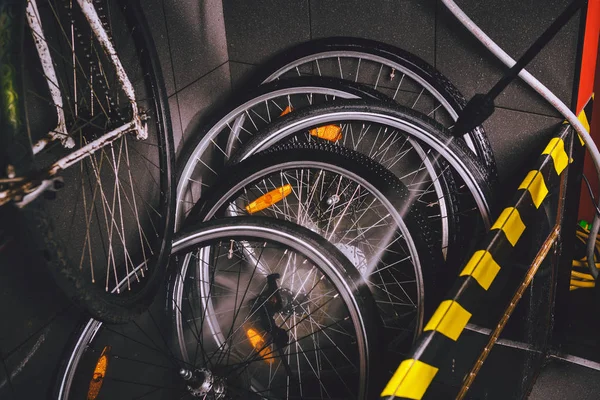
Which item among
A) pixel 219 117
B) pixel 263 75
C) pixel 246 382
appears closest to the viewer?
pixel 246 382

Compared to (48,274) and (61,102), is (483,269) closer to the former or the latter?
(48,274)

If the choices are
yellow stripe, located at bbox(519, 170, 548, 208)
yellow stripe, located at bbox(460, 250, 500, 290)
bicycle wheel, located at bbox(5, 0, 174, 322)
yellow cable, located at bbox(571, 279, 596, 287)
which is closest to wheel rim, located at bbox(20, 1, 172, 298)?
bicycle wheel, located at bbox(5, 0, 174, 322)

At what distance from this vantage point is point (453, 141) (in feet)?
7.88

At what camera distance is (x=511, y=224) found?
71.2 inches

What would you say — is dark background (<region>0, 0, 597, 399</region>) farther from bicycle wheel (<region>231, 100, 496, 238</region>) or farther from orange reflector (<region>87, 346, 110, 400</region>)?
bicycle wheel (<region>231, 100, 496, 238</region>)

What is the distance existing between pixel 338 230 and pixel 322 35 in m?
1.06

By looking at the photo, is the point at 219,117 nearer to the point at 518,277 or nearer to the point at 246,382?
the point at 246,382

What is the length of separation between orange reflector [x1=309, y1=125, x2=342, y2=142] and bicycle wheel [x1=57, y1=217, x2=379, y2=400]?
654 mm

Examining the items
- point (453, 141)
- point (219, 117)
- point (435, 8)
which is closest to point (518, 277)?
point (453, 141)

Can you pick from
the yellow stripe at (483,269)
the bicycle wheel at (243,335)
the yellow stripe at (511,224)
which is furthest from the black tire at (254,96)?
the yellow stripe at (483,269)

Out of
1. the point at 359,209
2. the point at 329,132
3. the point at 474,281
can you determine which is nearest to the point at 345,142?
the point at 329,132

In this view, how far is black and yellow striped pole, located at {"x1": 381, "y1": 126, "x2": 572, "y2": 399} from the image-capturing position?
1330 mm

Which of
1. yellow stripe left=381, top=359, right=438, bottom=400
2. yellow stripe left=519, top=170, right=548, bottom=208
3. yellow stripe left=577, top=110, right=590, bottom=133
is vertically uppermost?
yellow stripe left=577, top=110, right=590, bottom=133

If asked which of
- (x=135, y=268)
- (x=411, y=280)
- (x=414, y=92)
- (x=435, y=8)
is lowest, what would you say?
(x=135, y=268)
